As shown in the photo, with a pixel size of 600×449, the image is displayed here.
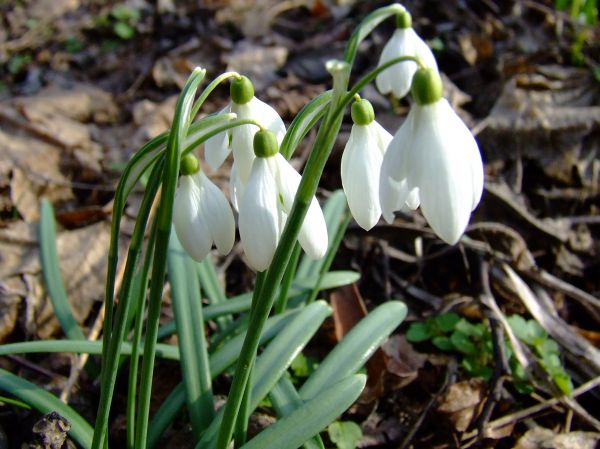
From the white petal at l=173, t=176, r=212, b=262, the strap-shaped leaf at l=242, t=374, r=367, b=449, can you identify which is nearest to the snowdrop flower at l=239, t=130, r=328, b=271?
the white petal at l=173, t=176, r=212, b=262

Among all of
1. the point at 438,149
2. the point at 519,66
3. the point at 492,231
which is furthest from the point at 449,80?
the point at 438,149

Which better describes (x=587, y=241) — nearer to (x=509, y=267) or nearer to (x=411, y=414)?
(x=509, y=267)

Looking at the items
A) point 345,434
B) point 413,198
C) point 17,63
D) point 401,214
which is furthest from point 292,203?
point 17,63

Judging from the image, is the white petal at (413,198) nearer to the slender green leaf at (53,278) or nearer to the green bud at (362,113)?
the green bud at (362,113)

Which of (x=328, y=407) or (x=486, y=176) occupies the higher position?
(x=328, y=407)

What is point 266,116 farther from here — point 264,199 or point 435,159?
point 435,159

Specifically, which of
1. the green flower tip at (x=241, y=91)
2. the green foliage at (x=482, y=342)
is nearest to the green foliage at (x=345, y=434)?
the green foliage at (x=482, y=342)
